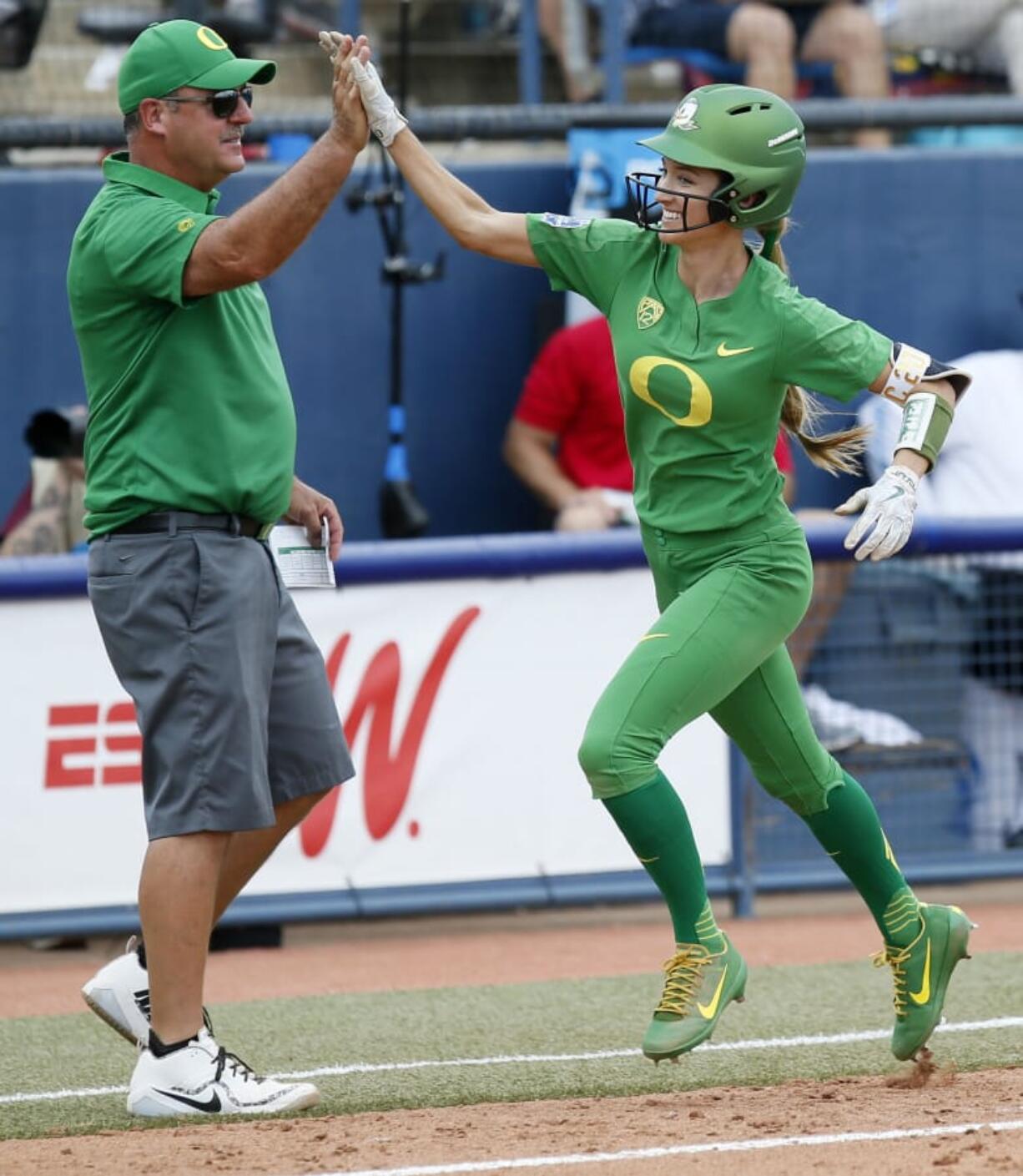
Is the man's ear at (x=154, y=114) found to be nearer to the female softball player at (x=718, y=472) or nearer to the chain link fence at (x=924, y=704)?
the female softball player at (x=718, y=472)

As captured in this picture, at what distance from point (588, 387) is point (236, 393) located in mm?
3873

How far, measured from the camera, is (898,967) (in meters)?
4.74

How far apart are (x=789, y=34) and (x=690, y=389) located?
5.72m

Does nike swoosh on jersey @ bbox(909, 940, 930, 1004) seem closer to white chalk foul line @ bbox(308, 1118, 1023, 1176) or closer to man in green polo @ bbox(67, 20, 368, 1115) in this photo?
white chalk foul line @ bbox(308, 1118, 1023, 1176)

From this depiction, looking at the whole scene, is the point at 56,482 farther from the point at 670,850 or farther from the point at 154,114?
the point at 670,850

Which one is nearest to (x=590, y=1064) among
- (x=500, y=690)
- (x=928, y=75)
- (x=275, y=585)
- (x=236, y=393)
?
(x=275, y=585)

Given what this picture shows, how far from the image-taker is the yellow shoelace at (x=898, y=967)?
4.68m

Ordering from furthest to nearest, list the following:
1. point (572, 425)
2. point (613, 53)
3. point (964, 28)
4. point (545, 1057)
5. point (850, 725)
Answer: point (964, 28) → point (613, 53) → point (572, 425) → point (850, 725) → point (545, 1057)

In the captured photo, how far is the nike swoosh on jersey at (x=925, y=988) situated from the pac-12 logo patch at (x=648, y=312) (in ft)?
4.96

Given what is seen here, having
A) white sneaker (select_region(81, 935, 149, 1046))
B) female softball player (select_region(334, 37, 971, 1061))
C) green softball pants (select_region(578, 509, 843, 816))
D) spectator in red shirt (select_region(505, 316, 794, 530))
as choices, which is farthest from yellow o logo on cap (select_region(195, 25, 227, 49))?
spectator in red shirt (select_region(505, 316, 794, 530))

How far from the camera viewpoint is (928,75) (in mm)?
10578

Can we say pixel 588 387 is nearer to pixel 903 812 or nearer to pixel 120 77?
pixel 903 812

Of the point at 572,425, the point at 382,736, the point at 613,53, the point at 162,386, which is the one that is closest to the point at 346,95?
the point at 162,386

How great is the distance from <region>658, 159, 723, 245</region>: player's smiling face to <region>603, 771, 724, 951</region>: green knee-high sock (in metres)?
1.14
